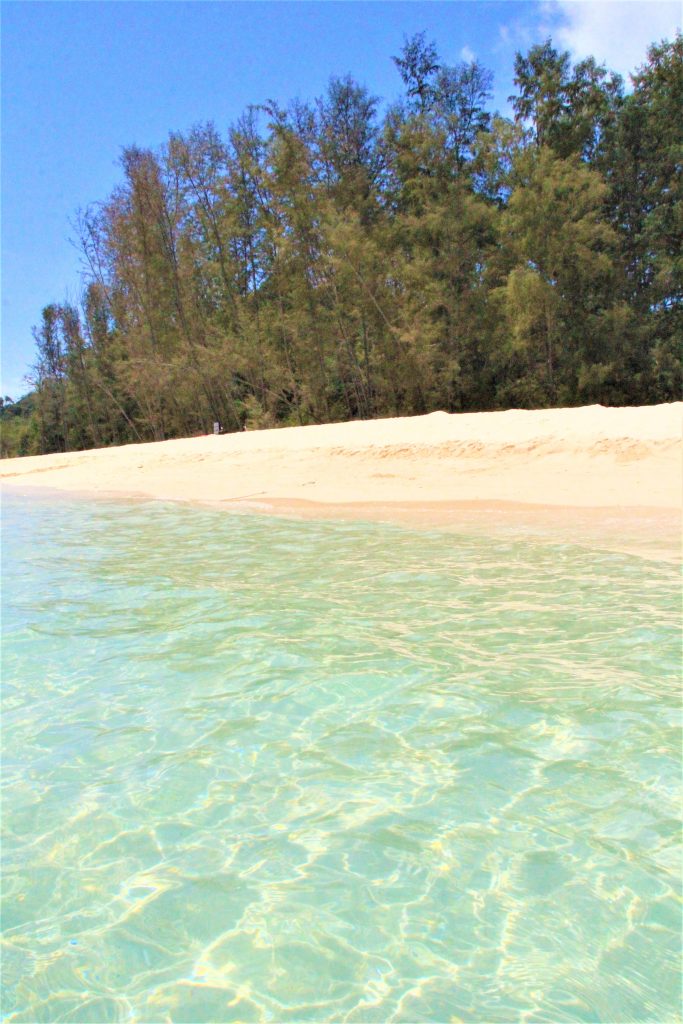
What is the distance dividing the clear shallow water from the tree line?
15555mm

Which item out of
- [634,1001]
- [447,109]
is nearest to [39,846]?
[634,1001]

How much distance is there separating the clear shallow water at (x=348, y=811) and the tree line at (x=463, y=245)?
1555cm

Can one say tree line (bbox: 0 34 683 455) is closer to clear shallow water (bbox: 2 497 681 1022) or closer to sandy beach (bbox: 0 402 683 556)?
→ sandy beach (bbox: 0 402 683 556)

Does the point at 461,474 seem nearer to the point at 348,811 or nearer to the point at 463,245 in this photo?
the point at 348,811

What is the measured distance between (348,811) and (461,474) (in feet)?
25.7

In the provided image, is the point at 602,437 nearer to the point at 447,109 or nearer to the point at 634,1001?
the point at 634,1001

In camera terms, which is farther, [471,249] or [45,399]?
[45,399]

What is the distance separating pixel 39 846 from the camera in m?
1.99

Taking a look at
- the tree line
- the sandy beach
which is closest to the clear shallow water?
the sandy beach

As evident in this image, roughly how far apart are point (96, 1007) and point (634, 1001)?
1.12 metres

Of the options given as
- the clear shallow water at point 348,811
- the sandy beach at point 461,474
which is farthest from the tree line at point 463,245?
the clear shallow water at point 348,811

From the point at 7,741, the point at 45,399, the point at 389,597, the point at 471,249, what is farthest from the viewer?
the point at 45,399

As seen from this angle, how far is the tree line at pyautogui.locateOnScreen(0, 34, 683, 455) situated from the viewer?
17.9 m

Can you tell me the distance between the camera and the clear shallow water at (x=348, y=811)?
152 cm
